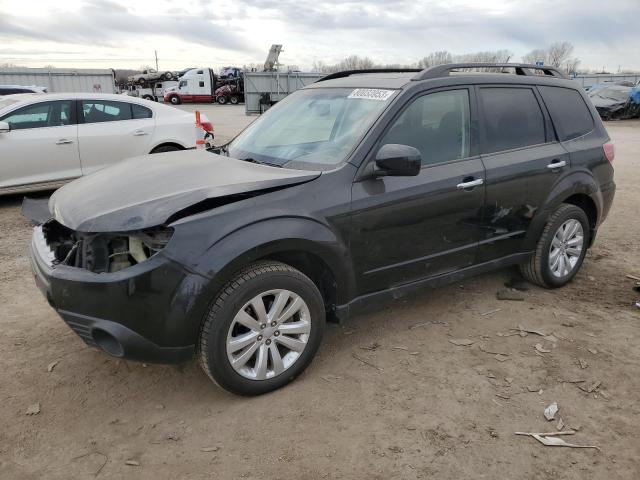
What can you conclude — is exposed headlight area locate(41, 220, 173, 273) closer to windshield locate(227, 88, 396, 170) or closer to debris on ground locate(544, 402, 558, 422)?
windshield locate(227, 88, 396, 170)

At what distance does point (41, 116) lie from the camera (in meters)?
7.41

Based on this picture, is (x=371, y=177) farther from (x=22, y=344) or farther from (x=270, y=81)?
(x=270, y=81)

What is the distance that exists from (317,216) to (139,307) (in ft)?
3.57

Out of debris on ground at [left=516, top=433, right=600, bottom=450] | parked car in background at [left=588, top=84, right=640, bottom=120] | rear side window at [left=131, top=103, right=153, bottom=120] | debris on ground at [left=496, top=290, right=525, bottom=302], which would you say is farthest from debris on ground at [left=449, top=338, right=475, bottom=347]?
parked car in background at [left=588, top=84, right=640, bottom=120]

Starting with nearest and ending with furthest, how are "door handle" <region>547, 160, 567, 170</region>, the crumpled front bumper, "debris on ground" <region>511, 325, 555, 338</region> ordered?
the crumpled front bumper
"debris on ground" <region>511, 325, 555, 338</region>
"door handle" <region>547, 160, 567, 170</region>

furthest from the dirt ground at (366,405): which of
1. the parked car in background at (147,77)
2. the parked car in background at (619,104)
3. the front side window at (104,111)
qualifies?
the parked car in background at (147,77)

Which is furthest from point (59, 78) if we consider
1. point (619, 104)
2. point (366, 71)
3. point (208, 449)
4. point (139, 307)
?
point (619, 104)

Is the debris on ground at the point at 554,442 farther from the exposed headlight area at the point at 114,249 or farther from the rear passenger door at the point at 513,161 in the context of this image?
the exposed headlight area at the point at 114,249

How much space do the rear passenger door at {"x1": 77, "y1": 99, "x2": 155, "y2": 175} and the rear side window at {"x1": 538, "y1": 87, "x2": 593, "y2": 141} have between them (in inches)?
231

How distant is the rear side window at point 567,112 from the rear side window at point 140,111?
19.6ft

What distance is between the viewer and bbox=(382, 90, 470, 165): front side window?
3463 mm

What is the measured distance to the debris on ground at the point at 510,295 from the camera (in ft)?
14.5

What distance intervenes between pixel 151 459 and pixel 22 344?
1.67 metres

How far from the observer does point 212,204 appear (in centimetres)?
282
